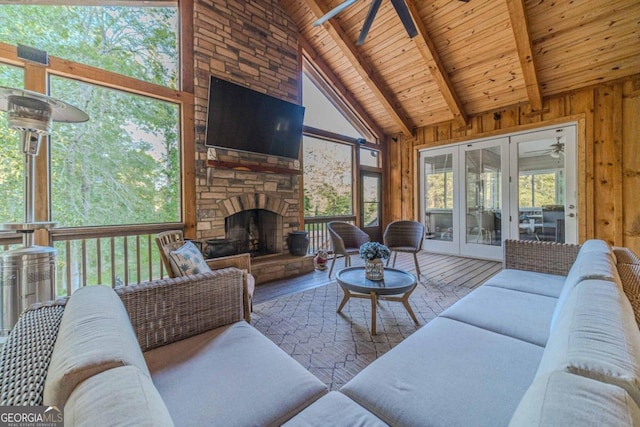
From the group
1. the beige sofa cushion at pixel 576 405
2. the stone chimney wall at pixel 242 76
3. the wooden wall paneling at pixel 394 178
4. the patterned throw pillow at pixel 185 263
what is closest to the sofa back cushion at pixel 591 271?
the beige sofa cushion at pixel 576 405

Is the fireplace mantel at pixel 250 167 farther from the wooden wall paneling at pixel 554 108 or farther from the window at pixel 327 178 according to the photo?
the wooden wall paneling at pixel 554 108

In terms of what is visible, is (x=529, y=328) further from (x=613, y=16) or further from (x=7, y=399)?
(x=613, y=16)

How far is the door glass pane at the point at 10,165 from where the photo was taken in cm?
247

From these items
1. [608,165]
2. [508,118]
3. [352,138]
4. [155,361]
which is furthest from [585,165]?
[155,361]

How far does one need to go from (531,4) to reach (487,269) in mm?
3695

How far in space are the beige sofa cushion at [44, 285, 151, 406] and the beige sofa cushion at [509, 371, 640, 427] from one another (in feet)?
3.07

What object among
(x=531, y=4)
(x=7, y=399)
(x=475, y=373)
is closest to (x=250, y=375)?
(x=7, y=399)

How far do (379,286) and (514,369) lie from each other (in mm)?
1185

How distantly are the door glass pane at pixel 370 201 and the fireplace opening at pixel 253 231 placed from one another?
7.81 feet

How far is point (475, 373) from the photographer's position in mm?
1089

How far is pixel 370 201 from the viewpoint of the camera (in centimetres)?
624

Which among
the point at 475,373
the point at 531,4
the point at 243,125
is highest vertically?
the point at 531,4

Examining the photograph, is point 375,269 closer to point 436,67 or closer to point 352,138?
point 436,67

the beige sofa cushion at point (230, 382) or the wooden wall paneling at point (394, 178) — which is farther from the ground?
the wooden wall paneling at point (394, 178)
